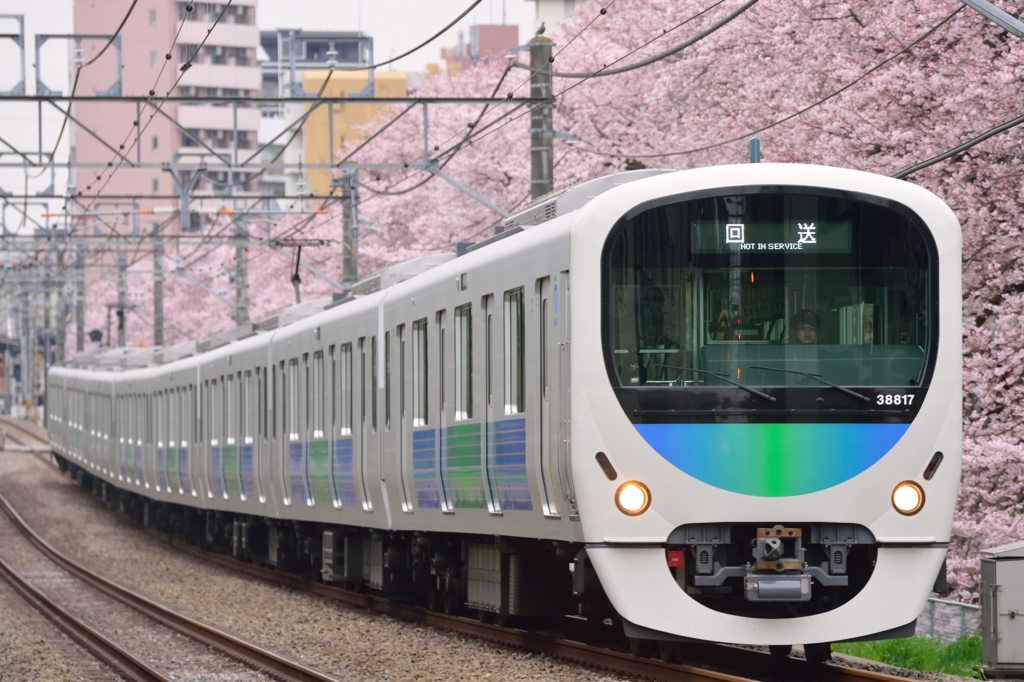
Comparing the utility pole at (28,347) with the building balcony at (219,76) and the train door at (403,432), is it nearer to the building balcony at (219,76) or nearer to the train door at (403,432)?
the building balcony at (219,76)

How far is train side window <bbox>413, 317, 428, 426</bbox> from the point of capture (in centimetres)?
1300

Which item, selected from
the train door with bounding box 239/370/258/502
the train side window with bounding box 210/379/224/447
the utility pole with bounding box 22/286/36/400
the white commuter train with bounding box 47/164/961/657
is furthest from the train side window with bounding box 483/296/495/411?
the utility pole with bounding box 22/286/36/400

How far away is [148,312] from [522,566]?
56231mm

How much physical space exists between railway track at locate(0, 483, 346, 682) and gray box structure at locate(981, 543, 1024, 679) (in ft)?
12.7

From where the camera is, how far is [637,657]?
10016 millimetres

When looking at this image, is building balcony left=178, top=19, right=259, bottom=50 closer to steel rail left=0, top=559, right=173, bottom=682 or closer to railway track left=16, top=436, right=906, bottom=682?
steel rail left=0, top=559, right=173, bottom=682

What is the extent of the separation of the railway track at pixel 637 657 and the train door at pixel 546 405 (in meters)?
1.09

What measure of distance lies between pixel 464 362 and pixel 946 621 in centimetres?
402

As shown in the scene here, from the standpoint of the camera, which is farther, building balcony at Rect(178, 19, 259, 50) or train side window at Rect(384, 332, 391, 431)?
building balcony at Rect(178, 19, 259, 50)

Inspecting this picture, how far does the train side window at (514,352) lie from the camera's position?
33.9 ft

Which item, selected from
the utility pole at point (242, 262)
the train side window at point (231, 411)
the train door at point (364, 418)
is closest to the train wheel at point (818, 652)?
the train door at point (364, 418)

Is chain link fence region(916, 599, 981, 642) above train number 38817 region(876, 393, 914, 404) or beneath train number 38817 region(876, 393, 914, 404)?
beneath

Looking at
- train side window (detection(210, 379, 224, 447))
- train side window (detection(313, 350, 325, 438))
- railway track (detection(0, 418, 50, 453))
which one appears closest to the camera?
train side window (detection(313, 350, 325, 438))

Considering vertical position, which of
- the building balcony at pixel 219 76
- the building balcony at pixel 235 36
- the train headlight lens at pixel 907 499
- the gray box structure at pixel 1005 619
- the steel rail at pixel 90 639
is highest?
the building balcony at pixel 235 36
